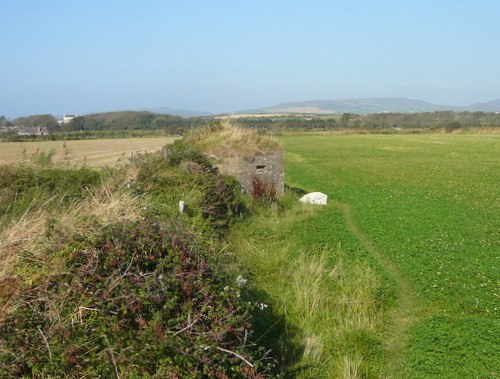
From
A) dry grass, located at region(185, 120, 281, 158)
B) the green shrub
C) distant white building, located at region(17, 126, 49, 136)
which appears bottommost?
distant white building, located at region(17, 126, 49, 136)

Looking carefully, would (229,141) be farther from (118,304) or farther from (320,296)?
(118,304)

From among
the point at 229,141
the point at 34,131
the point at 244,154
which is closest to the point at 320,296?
the point at 244,154

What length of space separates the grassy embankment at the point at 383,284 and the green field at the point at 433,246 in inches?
1.0

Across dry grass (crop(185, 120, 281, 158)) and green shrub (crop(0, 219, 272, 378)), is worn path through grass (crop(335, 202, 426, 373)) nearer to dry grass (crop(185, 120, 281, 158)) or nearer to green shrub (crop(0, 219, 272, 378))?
green shrub (crop(0, 219, 272, 378))

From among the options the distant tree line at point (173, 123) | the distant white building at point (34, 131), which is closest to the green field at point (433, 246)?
the distant white building at point (34, 131)

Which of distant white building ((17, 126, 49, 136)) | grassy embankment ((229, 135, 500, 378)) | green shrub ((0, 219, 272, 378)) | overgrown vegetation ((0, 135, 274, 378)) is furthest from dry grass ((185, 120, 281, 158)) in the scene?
distant white building ((17, 126, 49, 136))

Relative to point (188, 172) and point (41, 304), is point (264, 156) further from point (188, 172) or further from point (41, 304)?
point (41, 304)

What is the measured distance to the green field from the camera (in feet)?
23.7

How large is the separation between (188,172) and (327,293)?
6297mm

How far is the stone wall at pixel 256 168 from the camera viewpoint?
18.1 meters

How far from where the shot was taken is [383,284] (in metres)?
9.98

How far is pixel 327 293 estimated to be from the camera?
358 inches

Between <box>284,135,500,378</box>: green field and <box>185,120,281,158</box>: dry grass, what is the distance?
3.68 metres

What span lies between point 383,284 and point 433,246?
3706 millimetres
